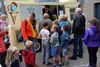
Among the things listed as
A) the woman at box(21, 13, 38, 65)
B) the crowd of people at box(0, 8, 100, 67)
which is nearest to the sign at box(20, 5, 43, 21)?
the crowd of people at box(0, 8, 100, 67)

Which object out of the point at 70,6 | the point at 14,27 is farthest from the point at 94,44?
the point at 70,6

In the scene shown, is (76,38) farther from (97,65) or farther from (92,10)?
(92,10)

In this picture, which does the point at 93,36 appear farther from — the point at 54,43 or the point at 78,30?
the point at 78,30

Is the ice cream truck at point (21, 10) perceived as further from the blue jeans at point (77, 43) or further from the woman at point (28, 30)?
the blue jeans at point (77, 43)

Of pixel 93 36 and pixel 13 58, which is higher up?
pixel 93 36

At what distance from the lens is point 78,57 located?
1420 cm

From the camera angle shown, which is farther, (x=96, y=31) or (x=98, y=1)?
(x=98, y=1)

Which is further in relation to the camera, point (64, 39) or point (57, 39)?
point (64, 39)

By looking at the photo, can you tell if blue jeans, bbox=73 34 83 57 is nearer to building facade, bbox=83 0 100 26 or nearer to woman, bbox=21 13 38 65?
woman, bbox=21 13 38 65

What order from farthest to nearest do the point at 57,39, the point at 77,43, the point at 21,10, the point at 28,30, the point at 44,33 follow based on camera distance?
the point at 21,10, the point at 77,43, the point at 28,30, the point at 44,33, the point at 57,39

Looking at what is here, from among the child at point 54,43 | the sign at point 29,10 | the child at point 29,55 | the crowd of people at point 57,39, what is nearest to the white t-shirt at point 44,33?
the crowd of people at point 57,39

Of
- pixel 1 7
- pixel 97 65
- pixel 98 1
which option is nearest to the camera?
pixel 97 65

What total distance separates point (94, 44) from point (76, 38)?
2.03 m

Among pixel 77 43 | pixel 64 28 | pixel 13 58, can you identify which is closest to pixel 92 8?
pixel 77 43
